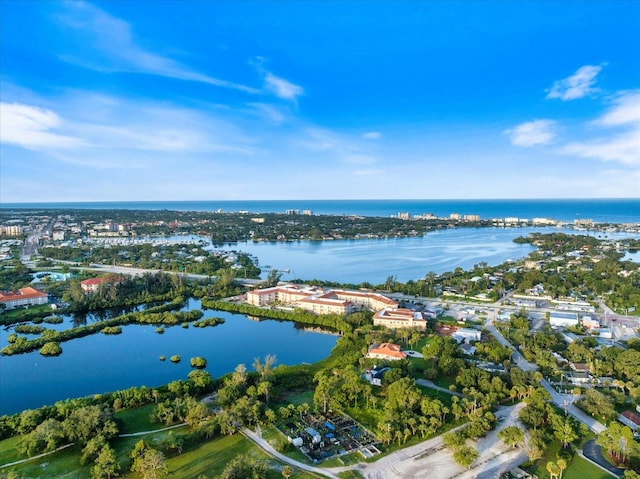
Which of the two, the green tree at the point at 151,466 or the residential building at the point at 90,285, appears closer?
the green tree at the point at 151,466

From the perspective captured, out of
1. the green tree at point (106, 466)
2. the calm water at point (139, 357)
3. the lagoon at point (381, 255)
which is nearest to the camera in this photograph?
the green tree at point (106, 466)

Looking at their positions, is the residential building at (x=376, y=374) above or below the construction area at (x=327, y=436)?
above

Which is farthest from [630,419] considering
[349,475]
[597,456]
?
[349,475]

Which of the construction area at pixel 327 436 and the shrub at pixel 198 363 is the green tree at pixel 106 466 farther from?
the shrub at pixel 198 363

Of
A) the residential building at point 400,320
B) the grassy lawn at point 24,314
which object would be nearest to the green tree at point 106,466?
the residential building at point 400,320

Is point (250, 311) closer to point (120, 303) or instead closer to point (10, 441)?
point (120, 303)
